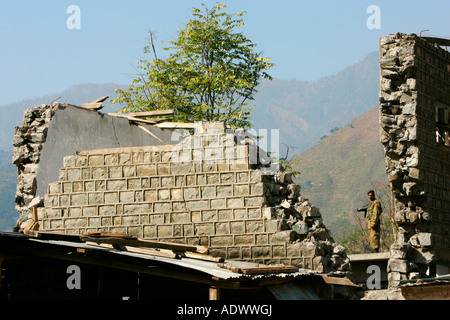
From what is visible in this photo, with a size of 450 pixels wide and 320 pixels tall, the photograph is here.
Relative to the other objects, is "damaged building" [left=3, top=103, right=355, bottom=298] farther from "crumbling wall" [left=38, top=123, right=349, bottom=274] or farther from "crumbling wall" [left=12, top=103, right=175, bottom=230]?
"crumbling wall" [left=12, top=103, right=175, bottom=230]

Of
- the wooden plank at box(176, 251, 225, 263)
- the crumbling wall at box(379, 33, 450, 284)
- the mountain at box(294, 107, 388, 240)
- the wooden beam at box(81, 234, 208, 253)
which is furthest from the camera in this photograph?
the mountain at box(294, 107, 388, 240)

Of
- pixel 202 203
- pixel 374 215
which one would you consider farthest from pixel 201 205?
pixel 374 215

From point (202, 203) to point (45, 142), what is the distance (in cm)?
443

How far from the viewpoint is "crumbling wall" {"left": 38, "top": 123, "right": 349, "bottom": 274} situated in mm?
14008

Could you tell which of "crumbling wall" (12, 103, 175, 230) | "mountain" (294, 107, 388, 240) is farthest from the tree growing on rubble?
"mountain" (294, 107, 388, 240)

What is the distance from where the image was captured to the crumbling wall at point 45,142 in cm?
1630

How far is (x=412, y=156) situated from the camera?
50.7 feet

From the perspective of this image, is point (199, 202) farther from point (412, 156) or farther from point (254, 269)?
point (412, 156)

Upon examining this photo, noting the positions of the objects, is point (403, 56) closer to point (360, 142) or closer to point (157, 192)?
point (157, 192)

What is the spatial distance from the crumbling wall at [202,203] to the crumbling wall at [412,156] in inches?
75.8

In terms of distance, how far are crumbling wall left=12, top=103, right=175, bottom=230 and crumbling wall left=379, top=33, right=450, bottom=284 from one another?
21.7 feet

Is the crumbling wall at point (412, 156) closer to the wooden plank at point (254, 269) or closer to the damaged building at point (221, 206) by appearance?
the damaged building at point (221, 206)

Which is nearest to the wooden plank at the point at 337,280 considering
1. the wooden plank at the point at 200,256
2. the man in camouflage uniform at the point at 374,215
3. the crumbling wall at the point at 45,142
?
the wooden plank at the point at 200,256

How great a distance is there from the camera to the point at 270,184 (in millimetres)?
14383
